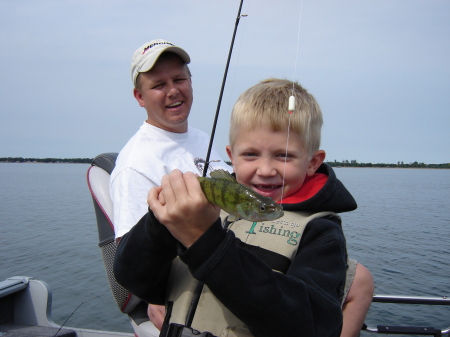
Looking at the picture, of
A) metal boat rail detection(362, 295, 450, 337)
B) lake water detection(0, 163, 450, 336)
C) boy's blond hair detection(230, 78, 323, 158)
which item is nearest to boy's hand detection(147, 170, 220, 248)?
boy's blond hair detection(230, 78, 323, 158)

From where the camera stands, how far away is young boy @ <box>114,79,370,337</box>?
1.47 m

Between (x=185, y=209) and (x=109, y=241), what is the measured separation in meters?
2.03

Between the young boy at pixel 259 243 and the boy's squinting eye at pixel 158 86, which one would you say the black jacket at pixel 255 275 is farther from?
the boy's squinting eye at pixel 158 86

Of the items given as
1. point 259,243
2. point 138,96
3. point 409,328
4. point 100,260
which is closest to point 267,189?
point 259,243

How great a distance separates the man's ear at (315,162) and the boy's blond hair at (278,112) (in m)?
0.06

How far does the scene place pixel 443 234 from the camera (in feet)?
45.5

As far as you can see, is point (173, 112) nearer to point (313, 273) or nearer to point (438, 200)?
point (313, 273)

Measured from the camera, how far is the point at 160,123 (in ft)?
11.6

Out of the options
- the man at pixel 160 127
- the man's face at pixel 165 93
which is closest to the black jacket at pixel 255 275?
the man at pixel 160 127

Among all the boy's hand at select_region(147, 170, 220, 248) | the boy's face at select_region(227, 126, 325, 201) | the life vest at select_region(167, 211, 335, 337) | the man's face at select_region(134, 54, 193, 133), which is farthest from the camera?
the man's face at select_region(134, 54, 193, 133)

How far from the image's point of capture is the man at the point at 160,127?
9.56 feet

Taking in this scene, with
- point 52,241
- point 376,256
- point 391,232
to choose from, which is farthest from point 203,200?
point 391,232

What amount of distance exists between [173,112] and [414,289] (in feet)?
26.1

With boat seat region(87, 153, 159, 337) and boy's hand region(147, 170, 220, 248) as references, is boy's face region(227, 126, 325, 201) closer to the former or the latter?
boy's hand region(147, 170, 220, 248)
